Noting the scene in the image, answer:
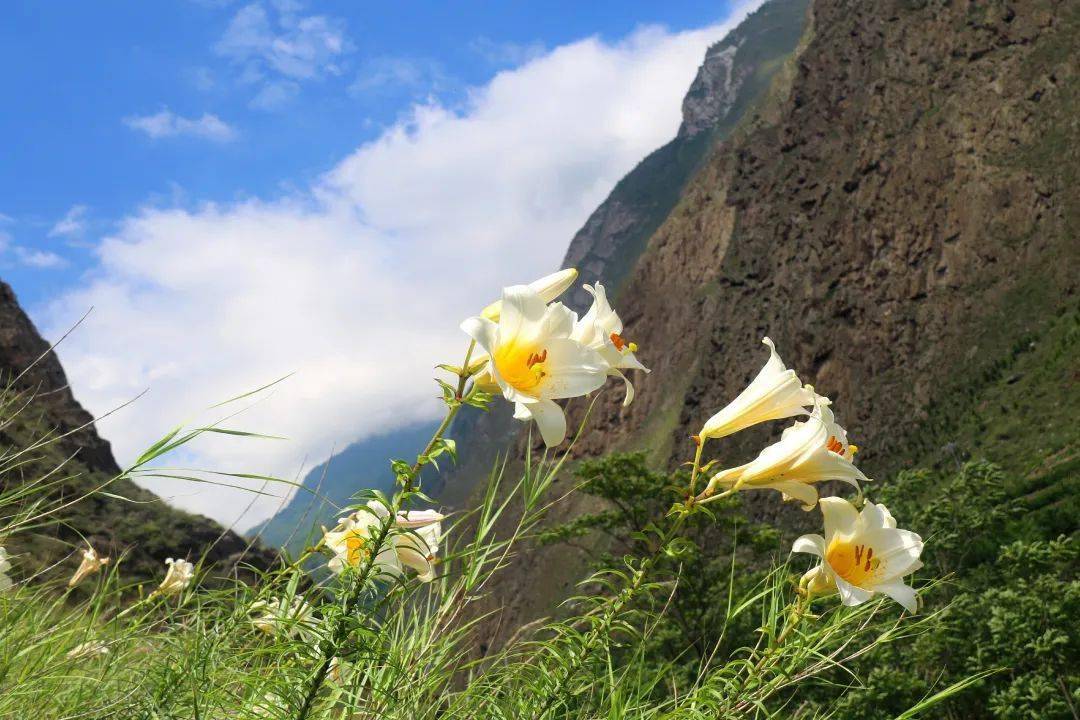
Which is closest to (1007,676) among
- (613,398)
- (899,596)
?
(899,596)

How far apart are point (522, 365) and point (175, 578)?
170cm

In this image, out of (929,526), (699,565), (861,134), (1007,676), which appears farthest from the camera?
(861,134)

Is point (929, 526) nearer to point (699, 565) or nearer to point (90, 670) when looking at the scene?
point (699, 565)

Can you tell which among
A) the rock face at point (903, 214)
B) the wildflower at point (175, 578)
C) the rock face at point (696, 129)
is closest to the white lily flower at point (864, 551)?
the wildflower at point (175, 578)

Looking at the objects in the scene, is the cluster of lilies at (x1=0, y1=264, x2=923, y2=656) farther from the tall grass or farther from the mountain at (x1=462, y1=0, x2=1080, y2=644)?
the mountain at (x1=462, y1=0, x2=1080, y2=644)

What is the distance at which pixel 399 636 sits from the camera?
200cm

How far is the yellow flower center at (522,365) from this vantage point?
141 centimetres

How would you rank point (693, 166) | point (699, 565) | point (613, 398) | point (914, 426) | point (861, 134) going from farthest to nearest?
point (693, 166) → point (613, 398) → point (861, 134) → point (914, 426) → point (699, 565)

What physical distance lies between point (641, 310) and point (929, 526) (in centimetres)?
8671

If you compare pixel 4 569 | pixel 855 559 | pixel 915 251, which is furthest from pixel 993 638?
pixel 915 251

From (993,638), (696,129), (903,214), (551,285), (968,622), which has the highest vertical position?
(696,129)

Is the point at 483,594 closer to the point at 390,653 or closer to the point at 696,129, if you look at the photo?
the point at 390,653

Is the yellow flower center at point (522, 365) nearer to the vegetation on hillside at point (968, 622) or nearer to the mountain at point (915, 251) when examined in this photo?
the vegetation on hillside at point (968, 622)

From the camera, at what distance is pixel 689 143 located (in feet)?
578
